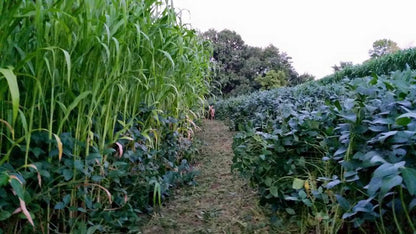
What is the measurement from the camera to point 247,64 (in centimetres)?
1994

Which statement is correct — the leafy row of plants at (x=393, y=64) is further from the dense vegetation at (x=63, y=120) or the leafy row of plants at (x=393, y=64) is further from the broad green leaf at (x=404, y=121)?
the dense vegetation at (x=63, y=120)

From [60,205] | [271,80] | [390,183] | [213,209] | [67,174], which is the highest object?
[271,80]

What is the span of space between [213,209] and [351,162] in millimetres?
910

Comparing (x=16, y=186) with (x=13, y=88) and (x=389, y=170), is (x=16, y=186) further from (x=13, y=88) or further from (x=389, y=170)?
(x=389, y=170)

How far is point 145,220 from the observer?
1.41 metres

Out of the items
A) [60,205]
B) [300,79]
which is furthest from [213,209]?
[300,79]

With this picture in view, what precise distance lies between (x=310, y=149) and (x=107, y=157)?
102 cm

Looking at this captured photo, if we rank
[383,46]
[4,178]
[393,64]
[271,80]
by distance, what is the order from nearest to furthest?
[4,178]
[393,64]
[271,80]
[383,46]

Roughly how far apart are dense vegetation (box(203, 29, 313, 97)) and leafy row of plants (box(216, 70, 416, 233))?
55.8 ft

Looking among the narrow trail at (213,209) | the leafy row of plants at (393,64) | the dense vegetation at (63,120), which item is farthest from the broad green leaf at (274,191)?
the leafy row of plants at (393,64)

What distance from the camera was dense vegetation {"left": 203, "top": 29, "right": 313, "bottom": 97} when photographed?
61.1ft

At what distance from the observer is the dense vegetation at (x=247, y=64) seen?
1862cm

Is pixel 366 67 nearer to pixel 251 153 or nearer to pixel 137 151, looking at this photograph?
pixel 251 153

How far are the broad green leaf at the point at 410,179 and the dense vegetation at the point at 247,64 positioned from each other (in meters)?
17.8
